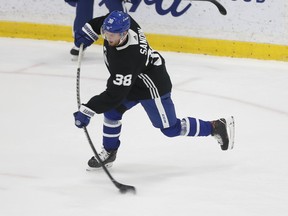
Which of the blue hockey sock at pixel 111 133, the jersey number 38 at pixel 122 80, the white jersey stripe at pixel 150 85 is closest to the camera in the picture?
the jersey number 38 at pixel 122 80

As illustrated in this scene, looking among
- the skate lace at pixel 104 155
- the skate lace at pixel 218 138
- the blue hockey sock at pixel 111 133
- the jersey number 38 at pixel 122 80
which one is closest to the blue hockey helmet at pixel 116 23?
the jersey number 38 at pixel 122 80

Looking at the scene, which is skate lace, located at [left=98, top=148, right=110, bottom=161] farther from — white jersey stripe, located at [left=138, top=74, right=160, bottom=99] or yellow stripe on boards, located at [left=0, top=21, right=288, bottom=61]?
yellow stripe on boards, located at [left=0, top=21, right=288, bottom=61]

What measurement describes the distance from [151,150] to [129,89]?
0.62 metres

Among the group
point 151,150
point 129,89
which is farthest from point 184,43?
point 129,89

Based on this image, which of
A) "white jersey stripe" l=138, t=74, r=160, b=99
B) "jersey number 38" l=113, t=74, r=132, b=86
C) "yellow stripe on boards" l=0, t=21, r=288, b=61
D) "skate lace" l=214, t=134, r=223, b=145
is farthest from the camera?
"yellow stripe on boards" l=0, t=21, r=288, b=61

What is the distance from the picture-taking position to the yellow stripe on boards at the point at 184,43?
5.18m

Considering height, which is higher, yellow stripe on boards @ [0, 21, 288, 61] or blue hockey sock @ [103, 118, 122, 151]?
blue hockey sock @ [103, 118, 122, 151]

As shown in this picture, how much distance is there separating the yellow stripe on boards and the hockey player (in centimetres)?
210

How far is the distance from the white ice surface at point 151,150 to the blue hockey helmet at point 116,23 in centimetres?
62

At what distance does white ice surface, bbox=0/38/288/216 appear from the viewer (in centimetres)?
260

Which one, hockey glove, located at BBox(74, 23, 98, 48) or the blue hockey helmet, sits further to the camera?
hockey glove, located at BBox(74, 23, 98, 48)

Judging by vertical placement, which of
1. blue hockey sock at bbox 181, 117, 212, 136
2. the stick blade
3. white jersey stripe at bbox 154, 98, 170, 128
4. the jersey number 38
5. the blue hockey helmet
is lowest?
the stick blade

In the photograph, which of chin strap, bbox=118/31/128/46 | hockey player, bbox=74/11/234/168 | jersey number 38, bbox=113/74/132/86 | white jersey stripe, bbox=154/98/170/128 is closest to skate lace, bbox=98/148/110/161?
hockey player, bbox=74/11/234/168

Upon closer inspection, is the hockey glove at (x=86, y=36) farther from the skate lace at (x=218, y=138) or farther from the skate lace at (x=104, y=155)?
the skate lace at (x=218, y=138)
